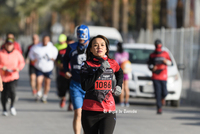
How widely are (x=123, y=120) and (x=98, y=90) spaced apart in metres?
5.58

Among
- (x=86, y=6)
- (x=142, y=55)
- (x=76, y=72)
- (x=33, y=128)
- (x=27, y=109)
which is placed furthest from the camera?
(x=86, y=6)

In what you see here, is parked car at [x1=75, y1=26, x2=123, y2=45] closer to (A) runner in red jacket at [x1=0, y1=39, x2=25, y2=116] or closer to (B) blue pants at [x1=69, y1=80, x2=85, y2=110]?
(A) runner in red jacket at [x1=0, y1=39, x2=25, y2=116]

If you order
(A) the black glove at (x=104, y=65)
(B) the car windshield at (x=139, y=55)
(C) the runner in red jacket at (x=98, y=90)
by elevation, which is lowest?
(B) the car windshield at (x=139, y=55)

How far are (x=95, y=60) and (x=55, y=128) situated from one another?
4.18 meters

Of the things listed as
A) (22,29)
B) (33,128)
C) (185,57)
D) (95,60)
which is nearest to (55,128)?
(33,128)

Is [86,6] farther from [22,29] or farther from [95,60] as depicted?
[95,60]

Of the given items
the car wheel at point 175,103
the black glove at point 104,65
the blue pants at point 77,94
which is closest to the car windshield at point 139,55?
the car wheel at point 175,103

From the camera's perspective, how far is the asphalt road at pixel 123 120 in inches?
402

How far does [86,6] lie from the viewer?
54.0 m

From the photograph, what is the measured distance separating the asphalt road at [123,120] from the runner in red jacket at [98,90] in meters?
3.61

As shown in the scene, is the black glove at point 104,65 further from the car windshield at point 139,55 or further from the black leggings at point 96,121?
the car windshield at point 139,55

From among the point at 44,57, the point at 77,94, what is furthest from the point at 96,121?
the point at 44,57

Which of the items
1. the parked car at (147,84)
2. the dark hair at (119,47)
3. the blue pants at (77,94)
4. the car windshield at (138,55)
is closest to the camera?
the blue pants at (77,94)

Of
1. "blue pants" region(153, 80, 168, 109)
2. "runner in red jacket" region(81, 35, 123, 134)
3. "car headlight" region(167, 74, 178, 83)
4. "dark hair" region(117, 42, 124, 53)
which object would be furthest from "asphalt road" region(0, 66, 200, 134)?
"runner in red jacket" region(81, 35, 123, 134)
